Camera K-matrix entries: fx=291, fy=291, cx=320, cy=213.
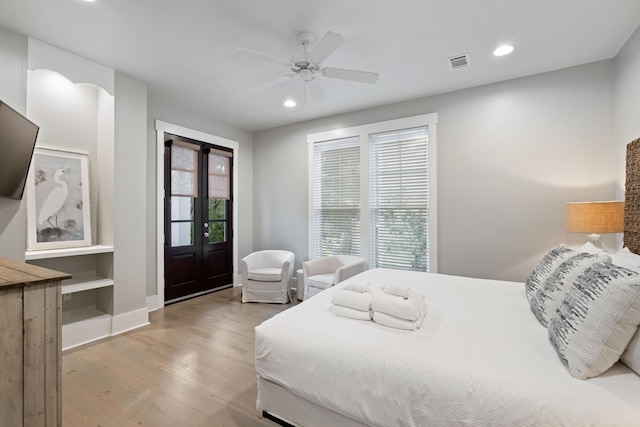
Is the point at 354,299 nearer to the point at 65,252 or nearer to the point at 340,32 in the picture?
the point at 340,32

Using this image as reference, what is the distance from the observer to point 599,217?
7.99 feet

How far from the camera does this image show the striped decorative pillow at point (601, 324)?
113 centimetres

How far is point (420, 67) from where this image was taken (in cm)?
304

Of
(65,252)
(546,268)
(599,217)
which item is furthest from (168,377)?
(599,217)

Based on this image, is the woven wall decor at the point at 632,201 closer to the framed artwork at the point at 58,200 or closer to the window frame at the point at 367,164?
the window frame at the point at 367,164

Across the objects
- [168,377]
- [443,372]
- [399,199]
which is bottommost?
[168,377]

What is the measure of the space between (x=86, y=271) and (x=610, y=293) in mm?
4292

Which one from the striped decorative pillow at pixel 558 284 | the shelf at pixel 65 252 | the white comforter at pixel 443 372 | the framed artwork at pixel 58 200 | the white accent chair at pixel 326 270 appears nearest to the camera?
the white comforter at pixel 443 372

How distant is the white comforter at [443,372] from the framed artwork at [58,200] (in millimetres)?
2564

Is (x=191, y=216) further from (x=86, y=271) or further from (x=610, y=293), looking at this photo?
(x=610, y=293)

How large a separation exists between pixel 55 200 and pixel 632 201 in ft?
16.6

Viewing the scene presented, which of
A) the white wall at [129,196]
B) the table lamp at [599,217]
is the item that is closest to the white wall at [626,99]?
the table lamp at [599,217]

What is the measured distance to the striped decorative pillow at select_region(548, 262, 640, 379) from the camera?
1134 mm

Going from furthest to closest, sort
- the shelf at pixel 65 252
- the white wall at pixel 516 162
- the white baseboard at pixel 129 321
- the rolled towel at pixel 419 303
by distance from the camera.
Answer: the white baseboard at pixel 129 321 < the white wall at pixel 516 162 < the shelf at pixel 65 252 < the rolled towel at pixel 419 303
